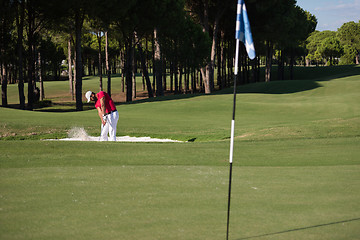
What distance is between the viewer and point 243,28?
618 centimetres

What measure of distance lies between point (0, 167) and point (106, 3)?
2856 cm

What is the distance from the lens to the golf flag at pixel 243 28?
19.7 feet

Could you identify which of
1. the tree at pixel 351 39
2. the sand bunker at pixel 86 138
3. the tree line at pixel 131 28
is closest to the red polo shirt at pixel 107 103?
the sand bunker at pixel 86 138

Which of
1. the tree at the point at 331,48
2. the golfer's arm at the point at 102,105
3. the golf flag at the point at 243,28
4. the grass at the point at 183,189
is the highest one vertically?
the tree at the point at 331,48

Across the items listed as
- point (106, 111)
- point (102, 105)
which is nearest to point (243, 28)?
point (102, 105)

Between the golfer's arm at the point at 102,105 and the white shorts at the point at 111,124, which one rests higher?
the golfer's arm at the point at 102,105

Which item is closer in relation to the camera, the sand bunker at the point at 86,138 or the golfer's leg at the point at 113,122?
the golfer's leg at the point at 113,122

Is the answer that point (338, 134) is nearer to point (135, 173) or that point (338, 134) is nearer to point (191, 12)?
point (135, 173)

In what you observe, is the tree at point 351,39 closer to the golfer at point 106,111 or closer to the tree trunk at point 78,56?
the tree trunk at point 78,56

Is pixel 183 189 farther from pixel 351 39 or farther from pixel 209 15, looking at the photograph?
pixel 351 39

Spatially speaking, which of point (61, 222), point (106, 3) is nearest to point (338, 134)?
point (61, 222)

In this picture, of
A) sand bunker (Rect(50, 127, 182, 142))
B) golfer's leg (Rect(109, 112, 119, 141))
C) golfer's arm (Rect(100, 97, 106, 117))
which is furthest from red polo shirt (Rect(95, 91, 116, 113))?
sand bunker (Rect(50, 127, 182, 142))

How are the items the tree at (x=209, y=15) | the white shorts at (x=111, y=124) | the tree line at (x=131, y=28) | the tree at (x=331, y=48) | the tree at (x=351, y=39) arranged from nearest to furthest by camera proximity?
the white shorts at (x=111, y=124) → the tree line at (x=131, y=28) → the tree at (x=209, y=15) → the tree at (x=331, y=48) → the tree at (x=351, y=39)

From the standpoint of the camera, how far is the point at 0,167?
32.9 ft
